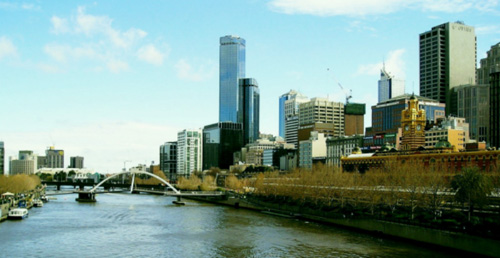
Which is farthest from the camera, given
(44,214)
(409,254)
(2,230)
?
(44,214)

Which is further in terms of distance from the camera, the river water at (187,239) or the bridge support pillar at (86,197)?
the bridge support pillar at (86,197)

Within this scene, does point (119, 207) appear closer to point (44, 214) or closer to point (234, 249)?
point (44, 214)

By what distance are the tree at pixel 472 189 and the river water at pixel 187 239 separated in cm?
949

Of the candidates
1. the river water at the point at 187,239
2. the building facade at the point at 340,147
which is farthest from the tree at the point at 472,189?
the building facade at the point at 340,147

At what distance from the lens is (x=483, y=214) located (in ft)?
229

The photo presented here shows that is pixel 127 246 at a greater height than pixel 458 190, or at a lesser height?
lesser

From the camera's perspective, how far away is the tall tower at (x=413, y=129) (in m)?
141

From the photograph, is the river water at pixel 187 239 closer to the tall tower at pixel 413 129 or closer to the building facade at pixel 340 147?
the tall tower at pixel 413 129

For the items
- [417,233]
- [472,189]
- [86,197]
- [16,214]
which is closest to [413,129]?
[472,189]

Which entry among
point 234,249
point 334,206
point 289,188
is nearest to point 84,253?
point 234,249

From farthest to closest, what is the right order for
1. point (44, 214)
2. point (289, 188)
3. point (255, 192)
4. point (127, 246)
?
point (255, 192), point (289, 188), point (44, 214), point (127, 246)

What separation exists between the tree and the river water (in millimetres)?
9493

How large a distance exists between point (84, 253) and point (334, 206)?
1730 inches

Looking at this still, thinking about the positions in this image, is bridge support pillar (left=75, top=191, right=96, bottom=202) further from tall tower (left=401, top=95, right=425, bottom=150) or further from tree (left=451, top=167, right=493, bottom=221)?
tree (left=451, top=167, right=493, bottom=221)
